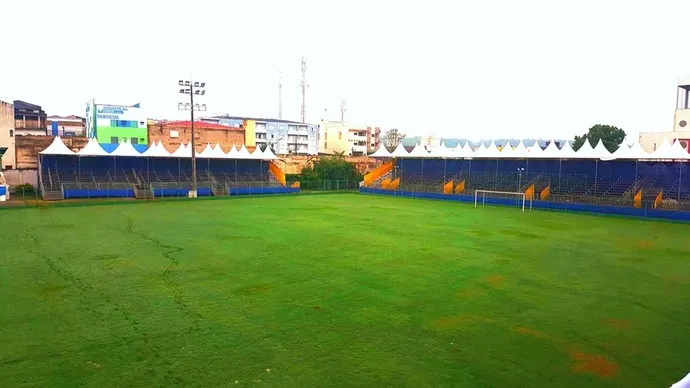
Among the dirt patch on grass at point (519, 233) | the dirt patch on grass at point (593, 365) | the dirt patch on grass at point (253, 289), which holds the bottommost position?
the dirt patch on grass at point (593, 365)

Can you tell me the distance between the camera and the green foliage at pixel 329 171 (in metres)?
45.6

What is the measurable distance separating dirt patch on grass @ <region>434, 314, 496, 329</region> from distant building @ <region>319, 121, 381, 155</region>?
76638mm

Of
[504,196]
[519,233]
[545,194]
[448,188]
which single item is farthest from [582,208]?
[519,233]

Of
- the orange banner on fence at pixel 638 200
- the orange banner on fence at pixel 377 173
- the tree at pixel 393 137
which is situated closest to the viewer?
the orange banner on fence at pixel 638 200

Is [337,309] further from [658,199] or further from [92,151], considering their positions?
[92,151]

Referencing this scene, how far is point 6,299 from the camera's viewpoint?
351 inches

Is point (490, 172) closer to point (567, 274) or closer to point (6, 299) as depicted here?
point (567, 274)

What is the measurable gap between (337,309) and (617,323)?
4878mm

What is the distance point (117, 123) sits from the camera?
5719 centimetres

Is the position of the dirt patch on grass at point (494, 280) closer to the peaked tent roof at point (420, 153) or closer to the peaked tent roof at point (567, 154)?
the peaked tent roof at point (567, 154)

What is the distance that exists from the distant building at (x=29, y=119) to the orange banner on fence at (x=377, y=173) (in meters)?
43.7

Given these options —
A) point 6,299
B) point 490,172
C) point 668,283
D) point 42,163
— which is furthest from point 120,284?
point 490,172

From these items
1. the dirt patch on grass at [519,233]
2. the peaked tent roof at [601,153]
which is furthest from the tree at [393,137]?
the dirt patch on grass at [519,233]

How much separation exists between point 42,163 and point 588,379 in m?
36.3
